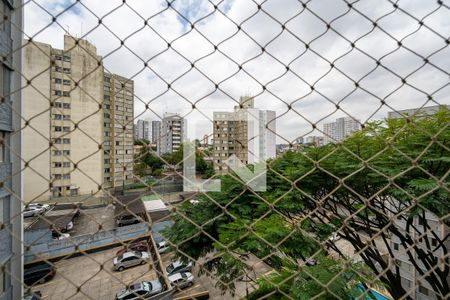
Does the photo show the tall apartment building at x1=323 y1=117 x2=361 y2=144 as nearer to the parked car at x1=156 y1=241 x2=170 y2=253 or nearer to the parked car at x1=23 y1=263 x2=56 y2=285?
the parked car at x1=156 y1=241 x2=170 y2=253

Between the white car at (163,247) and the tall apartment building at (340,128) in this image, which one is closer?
the tall apartment building at (340,128)

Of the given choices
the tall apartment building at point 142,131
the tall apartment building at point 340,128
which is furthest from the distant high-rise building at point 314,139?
the tall apartment building at point 142,131

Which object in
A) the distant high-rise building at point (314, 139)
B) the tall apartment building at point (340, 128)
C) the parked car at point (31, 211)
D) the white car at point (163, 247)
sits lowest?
the white car at point (163, 247)

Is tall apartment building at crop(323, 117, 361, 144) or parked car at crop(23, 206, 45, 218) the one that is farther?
tall apartment building at crop(323, 117, 361, 144)

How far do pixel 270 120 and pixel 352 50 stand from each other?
0.36m

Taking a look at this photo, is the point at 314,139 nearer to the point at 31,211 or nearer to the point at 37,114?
the point at 37,114

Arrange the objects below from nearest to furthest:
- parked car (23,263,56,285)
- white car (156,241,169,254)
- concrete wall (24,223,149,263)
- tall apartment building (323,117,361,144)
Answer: parked car (23,263,56,285)
concrete wall (24,223,149,263)
tall apartment building (323,117,361,144)
white car (156,241,169,254)

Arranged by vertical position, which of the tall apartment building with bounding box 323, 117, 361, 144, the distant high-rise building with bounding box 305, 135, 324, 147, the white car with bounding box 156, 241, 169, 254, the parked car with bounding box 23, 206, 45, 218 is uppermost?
the tall apartment building with bounding box 323, 117, 361, 144

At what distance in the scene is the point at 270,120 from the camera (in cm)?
83

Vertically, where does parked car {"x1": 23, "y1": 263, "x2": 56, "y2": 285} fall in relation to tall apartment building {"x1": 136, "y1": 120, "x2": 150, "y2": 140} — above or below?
below

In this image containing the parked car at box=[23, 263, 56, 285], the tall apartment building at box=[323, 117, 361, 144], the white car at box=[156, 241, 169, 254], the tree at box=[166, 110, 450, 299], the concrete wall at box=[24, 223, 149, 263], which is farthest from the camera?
the tree at box=[166, 110, 450, 299]

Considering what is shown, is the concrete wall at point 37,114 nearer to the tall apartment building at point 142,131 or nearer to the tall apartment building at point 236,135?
the tall apartment building at point 142,131

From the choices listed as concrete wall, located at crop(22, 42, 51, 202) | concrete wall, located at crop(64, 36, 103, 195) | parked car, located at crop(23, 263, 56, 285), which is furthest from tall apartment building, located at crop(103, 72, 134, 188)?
parked car, located at crop(23, 263, 56, 285)

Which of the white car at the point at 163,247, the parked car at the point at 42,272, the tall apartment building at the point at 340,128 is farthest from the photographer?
the white car at the point at 163,247
